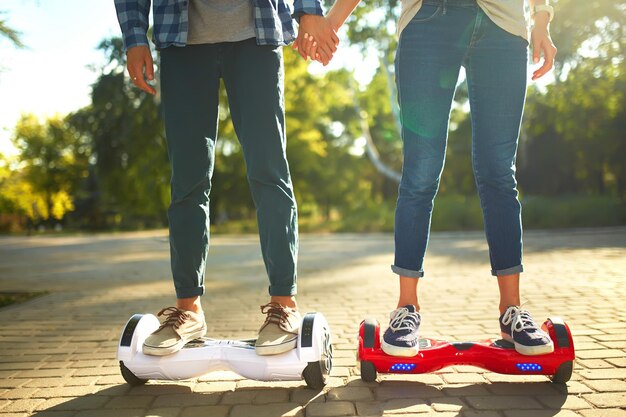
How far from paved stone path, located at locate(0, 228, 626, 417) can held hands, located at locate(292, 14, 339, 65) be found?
4.65 ft

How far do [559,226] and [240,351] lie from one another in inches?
627

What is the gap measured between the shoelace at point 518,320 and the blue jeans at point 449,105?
0.17 metres

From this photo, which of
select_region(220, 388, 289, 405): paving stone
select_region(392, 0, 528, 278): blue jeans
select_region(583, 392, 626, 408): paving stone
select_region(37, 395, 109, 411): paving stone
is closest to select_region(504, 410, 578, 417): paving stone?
select_region(583, 392, 626, 408): paving stone

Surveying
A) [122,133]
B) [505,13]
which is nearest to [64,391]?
[505,13]

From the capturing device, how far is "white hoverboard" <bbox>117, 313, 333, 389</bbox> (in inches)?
88.0

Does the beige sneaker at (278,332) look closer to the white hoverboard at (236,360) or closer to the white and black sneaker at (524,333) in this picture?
the white hoverboard at (236,360)

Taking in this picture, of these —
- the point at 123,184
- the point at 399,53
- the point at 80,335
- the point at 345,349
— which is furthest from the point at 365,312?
the point at 123,184

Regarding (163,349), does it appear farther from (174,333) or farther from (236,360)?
(236,360)

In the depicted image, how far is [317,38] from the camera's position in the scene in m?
2.47

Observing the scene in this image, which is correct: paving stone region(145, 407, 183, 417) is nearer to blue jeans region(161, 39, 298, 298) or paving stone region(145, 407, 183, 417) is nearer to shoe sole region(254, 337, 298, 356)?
shoe sole region(254, 337, 298, 356)

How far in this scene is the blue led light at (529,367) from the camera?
2.24 metres

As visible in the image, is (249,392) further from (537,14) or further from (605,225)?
(605,225)

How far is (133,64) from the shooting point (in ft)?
8.38

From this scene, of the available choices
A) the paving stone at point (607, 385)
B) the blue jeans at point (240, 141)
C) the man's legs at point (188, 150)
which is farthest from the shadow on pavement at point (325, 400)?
the blue jeans at point (240, 141)
